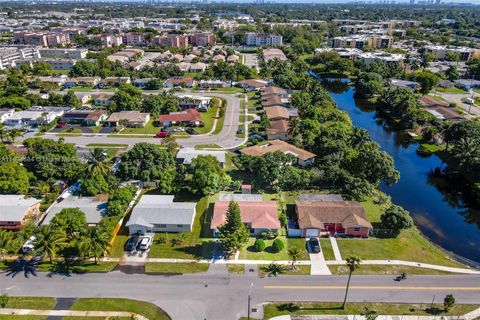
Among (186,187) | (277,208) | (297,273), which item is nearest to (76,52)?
(186,187)

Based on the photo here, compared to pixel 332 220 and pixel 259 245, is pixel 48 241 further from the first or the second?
pixel 332 220

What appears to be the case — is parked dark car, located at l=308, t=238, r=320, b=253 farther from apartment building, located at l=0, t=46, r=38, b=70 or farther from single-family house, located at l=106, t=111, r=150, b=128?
apartment building, located at l=0, t=46, r=38, b=70

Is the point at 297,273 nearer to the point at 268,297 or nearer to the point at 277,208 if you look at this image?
the point at 268,297

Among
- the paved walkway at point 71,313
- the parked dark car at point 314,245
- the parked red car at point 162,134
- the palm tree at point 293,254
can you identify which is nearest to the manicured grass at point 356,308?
the palm tree at point 293,254

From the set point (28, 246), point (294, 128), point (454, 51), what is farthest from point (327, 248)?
point (454, 51)

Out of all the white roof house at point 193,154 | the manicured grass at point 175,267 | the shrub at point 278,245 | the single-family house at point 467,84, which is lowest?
the manicured grass at point 175,267

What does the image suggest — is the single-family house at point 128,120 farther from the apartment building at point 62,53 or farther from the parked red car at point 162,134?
the apartment building at point 62,53

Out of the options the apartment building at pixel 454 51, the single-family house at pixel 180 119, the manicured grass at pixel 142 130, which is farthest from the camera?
the apartment building at pixel 454 51
